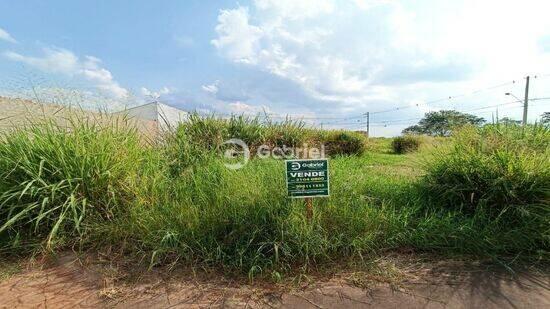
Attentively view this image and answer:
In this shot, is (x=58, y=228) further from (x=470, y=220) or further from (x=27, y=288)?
(x=470, y=220)

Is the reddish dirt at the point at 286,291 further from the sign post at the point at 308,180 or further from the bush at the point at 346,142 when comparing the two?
the bush at the point at 346,142

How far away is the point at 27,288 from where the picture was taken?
95.7 inches

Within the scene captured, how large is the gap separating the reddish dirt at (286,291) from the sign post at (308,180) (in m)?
0.70

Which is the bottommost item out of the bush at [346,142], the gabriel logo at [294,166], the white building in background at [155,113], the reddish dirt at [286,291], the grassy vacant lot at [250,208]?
the reddish dirt at [286,291]

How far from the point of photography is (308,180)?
9.47 feet

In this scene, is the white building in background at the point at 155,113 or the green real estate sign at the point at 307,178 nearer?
the green real estate sign at the point at 307,178

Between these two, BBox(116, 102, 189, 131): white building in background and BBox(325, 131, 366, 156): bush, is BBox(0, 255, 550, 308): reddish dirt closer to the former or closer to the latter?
BBox(116, 102, 189, 131): white building in background

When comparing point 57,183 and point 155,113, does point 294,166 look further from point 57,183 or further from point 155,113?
point 155,113

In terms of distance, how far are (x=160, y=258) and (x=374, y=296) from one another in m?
1.71

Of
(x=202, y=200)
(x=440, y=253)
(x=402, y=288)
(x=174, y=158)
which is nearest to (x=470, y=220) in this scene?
(x=440, y=253)

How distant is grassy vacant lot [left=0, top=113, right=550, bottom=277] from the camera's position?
2.71 metres

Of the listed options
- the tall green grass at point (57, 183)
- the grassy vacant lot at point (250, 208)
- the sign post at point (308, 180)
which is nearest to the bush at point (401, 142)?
the grassy vacant lot at point (250, 208)

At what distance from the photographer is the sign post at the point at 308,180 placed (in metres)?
2.87

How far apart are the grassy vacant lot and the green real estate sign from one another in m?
0.16
